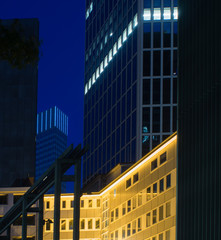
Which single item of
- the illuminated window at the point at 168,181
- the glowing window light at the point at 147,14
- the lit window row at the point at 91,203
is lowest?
the illuminated window at the point at 168,181

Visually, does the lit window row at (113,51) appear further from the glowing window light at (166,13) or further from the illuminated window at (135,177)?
the illuminated window at (135,177)

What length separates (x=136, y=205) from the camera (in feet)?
233

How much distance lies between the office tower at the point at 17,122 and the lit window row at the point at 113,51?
1650 centimetres

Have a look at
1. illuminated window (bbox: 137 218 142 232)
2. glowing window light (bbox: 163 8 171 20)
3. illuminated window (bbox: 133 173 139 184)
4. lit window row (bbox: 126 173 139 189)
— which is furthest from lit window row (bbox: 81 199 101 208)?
glowing window light (bbox: 163 8 171 20)

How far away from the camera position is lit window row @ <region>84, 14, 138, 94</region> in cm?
12369

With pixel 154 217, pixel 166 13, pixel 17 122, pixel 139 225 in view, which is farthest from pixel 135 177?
pixel 166 13

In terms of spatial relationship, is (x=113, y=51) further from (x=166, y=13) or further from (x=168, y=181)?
(x=168, y=181)

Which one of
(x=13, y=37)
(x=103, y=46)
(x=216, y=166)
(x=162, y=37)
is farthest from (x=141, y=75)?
(x=13, y=37)

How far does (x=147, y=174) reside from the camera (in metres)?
67.2

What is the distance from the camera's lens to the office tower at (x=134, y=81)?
11556 centimetres

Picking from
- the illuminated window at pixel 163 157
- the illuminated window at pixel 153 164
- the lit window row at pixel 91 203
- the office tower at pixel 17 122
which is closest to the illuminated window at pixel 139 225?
the illuminated window at pixel 153 164

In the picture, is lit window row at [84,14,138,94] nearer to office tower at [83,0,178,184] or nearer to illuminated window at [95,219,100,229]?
office tower at [83,0,178,184]

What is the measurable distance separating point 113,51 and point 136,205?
64.8 meters

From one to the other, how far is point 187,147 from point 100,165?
8624cm
